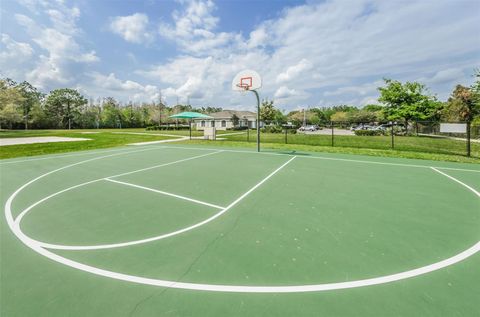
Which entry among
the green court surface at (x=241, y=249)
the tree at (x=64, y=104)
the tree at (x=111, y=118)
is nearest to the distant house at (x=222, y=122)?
the tree at (x=111, y=118)

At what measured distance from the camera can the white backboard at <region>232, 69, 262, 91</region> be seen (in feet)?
42.2

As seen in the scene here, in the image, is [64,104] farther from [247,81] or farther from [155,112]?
[247,81]

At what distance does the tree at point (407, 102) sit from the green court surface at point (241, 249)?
2845 centimetres

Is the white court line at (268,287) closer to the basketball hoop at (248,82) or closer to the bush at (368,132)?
the basketball hoop at (248,82)

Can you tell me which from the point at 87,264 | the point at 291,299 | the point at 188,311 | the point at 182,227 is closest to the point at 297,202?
the point at 182,227

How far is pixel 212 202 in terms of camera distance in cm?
495

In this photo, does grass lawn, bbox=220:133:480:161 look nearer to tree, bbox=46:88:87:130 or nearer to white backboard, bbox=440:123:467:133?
white backboard, bbox=440:123:467:133

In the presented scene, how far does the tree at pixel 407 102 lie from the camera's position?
2928cm

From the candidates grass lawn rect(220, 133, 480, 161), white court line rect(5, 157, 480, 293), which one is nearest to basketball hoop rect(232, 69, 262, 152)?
grass lawn rect(220, 133, 480, 161)

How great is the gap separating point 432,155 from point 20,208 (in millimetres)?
15535

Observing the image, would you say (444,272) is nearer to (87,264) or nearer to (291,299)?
(291,299)

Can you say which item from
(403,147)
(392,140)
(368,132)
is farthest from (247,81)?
(368,132)

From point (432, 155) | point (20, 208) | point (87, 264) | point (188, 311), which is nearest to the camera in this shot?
point (188, 311)

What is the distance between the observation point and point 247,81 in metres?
13.2
